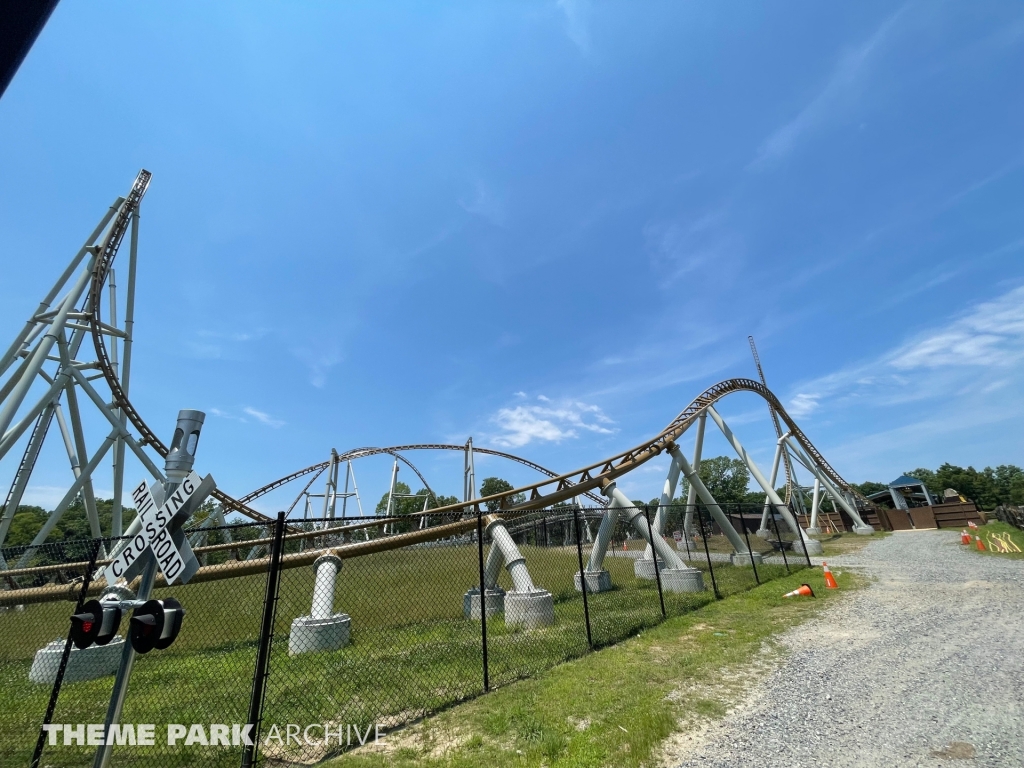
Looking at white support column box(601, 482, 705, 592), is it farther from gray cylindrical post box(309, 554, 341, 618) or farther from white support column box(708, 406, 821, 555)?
white support column box(708, 406, 821, 555)

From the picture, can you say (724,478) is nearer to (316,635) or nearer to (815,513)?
(815,513)

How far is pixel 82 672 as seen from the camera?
675cm

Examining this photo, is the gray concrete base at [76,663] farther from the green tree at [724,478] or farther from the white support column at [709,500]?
the green tree at [724,478]

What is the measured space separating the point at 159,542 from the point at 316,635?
5962 mm

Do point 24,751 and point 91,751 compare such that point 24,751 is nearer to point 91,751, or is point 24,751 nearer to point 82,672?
point 91,751

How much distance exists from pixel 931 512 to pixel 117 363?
4853 centimetres

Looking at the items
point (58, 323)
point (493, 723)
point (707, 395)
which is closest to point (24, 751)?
point (493, 723)

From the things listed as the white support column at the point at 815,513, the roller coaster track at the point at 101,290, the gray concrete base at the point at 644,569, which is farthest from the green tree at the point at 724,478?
the roller coaster track at the point at 101,290

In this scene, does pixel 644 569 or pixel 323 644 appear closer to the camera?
pixel 323 644

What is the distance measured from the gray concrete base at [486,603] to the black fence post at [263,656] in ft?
22.6

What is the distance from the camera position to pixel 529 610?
8.30 m

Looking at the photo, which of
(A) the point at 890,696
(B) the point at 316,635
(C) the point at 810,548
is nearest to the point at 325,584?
(B) the point at 316,635

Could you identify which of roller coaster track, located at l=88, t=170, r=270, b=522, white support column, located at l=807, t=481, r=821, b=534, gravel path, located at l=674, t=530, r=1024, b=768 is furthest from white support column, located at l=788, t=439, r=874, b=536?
roller coaster track, located at l=88, t=170, r=270, b=522

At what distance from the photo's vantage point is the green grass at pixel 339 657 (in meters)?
4.78
